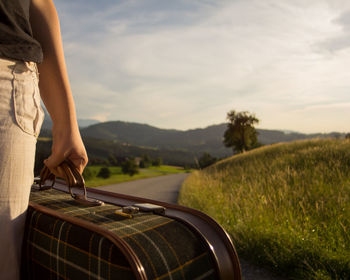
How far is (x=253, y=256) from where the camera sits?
12.0 ft

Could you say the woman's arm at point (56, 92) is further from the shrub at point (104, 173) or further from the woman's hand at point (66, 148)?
the shrub at point (104, 173)

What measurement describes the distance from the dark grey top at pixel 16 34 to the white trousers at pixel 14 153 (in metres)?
0.04

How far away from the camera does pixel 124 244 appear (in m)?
0.97

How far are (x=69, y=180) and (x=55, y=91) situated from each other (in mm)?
444

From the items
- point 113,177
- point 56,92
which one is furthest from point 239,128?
point 56,92

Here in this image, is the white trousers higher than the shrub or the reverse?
higher

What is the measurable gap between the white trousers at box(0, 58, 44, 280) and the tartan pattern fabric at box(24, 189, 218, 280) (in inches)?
6.1

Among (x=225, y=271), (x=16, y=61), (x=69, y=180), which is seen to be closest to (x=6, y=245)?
(x=69, y=180)

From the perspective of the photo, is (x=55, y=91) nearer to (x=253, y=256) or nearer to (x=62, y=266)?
(x=62, y=266)

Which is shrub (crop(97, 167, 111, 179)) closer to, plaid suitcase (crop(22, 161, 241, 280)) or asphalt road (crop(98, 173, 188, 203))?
asphalt road (crop(98, 173, 188, 203))

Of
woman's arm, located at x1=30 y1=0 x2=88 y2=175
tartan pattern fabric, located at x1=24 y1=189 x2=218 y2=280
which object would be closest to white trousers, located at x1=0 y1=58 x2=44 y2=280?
tartan pattern fabric, located at x1=24 y1=189 x2=218 y2=280

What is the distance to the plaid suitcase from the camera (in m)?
1.00

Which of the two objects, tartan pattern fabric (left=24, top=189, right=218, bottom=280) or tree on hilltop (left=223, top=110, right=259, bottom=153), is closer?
tartan pattern fabric (left=24, top=189, right=218, bottom=280)

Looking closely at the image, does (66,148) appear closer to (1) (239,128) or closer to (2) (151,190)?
(2) (151,190)
